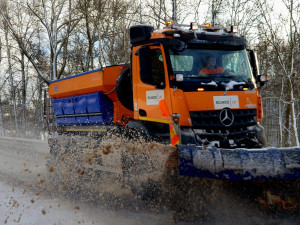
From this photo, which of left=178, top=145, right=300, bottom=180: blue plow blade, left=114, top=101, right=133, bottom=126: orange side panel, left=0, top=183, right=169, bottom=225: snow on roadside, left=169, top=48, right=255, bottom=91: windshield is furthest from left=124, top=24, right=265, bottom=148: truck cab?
left=0, top=183, right=169, bottom=225: snow on roadside

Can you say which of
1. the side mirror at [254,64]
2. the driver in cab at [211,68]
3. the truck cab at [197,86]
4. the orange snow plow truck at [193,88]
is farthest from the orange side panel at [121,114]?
the side mirror at [254,64]

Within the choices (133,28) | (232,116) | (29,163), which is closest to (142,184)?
(232,116)

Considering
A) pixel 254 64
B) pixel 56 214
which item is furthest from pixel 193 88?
pixel 56 214

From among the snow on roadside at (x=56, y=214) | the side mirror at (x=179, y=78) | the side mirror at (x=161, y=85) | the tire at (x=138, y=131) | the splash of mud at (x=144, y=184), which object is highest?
the side mirror at (x=179, y=78)

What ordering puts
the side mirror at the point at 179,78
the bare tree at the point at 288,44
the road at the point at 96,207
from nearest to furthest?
1. the road at the point at 96,207
2. the side mirror at the point at 179,78
3. the bare tree at the point at 288,44

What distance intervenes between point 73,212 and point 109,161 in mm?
1248

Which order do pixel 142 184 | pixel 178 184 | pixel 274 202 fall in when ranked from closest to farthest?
pixel 274 202, pixel 178 184, pixel 142 184

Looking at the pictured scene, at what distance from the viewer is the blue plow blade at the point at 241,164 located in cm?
379

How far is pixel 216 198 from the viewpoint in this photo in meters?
4.43

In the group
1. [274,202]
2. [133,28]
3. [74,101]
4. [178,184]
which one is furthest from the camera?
[74,101]

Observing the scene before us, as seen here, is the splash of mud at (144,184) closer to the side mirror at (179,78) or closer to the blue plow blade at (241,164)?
the blue plow blade at (241,164)

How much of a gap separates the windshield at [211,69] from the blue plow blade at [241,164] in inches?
56.8

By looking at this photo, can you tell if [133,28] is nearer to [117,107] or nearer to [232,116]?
[117,107]

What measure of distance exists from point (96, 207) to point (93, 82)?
8.53ft
